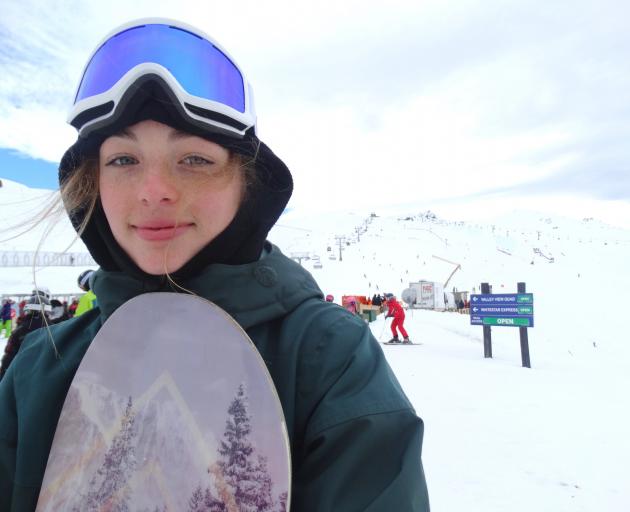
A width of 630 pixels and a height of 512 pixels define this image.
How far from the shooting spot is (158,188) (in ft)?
3.75

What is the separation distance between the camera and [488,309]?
9578 mm

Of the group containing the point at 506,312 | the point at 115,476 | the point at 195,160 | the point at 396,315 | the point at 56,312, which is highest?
the point at 195,160

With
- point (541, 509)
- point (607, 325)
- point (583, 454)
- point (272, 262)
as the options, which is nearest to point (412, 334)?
point (607, 325)

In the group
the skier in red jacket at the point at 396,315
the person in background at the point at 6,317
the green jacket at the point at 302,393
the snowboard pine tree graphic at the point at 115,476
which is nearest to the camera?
the green jacket at the point at 302,393

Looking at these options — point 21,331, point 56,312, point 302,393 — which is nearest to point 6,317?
point 56,312

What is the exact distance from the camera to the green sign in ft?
28.6

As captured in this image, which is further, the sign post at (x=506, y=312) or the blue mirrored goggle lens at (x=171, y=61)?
the sign post at (x=506, y=312)

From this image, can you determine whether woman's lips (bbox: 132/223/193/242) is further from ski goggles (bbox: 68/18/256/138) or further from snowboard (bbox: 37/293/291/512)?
ski goggles (bbox: 68/18/256/138)

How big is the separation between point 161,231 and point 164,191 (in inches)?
4.7

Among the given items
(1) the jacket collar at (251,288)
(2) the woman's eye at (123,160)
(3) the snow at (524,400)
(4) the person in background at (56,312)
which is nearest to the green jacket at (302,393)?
(1) the jacket collar at (251,288)

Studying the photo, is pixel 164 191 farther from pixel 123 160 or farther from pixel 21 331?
pixel 21 331

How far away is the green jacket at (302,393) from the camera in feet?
3.10

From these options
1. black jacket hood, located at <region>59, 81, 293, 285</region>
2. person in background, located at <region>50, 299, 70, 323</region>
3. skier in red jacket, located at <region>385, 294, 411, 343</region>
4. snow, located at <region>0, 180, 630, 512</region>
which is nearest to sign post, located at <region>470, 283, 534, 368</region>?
snow, located at <region>0, 180, 630, 512</region>

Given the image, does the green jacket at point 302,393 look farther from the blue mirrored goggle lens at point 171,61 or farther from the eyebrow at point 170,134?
the blue mirrored goggle lens at point 171,61
